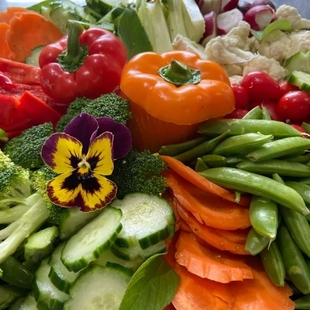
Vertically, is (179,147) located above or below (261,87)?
above

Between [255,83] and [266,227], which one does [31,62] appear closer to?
[255,83]

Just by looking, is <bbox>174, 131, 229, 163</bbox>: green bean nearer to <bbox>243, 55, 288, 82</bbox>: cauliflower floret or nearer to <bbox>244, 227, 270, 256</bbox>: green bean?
<bbox>244, 227, 270, 256</bbox>: green bean

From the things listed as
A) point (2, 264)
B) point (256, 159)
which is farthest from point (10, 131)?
point (256, 159)

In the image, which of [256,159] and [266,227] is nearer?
[266,227]

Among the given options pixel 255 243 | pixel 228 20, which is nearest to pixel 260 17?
pixel 228 20

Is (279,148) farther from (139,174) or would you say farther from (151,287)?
(151,287)

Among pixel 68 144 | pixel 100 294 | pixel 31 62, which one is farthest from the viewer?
pixel 31 62

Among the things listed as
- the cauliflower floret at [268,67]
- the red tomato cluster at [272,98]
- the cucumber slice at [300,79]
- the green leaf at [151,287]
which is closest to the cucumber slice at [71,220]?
the green leaf at [151,287]

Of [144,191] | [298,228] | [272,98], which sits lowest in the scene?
[272,98]
